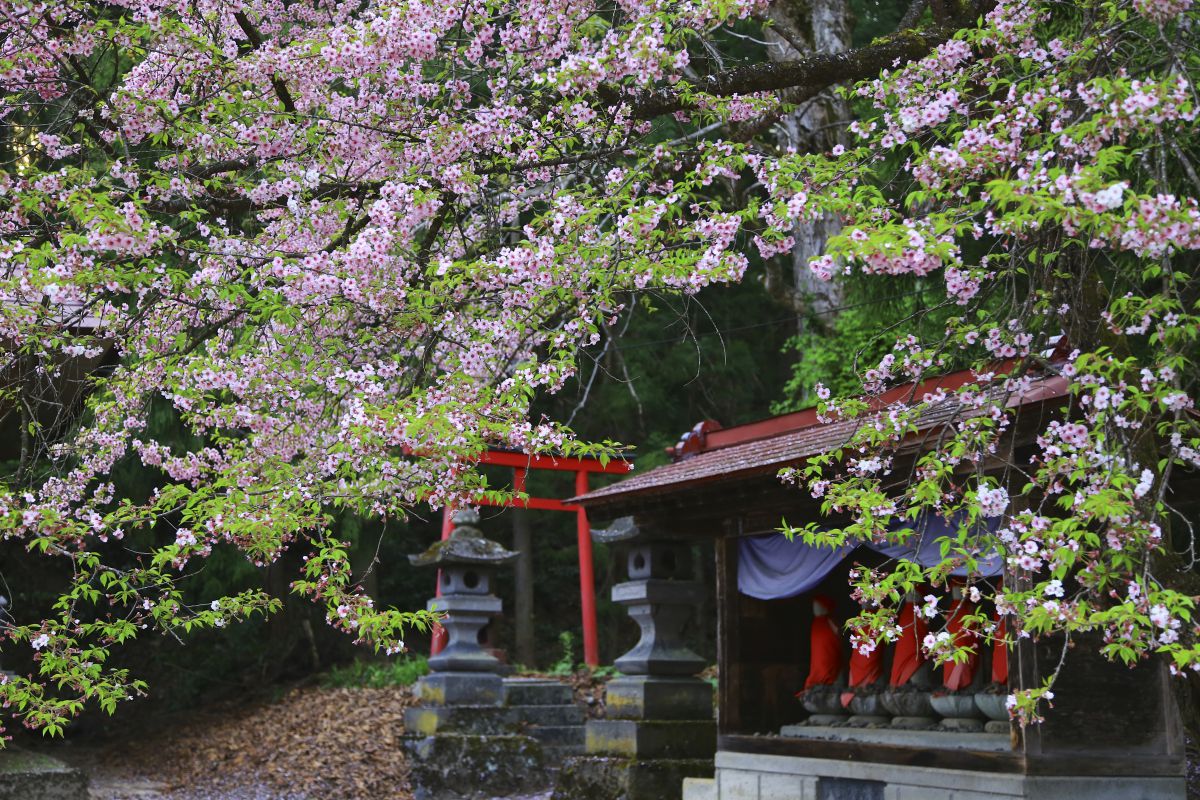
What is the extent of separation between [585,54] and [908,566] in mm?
3241

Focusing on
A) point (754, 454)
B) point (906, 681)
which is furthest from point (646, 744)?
point (754, 454)

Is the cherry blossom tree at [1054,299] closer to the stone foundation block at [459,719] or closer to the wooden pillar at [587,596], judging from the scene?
the stone foundation block at [459,719]

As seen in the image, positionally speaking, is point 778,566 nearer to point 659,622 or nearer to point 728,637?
point 728,637

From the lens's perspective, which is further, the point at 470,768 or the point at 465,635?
the point at 465,635

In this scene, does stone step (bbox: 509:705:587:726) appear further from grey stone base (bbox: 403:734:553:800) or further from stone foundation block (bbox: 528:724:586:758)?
grey stone base (bbox: 403:734:553:800)

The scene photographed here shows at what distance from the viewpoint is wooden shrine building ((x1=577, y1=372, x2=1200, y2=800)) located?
7594 millimetres

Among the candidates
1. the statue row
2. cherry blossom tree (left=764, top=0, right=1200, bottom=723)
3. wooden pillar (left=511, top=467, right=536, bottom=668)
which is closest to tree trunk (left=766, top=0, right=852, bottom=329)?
the statue row

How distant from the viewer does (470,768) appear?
13.0 metres

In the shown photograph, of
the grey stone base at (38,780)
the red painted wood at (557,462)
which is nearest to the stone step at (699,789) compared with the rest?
the red painted wood at (557,462)

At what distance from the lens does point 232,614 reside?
21.6ft

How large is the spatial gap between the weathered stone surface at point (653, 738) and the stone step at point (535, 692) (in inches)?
132

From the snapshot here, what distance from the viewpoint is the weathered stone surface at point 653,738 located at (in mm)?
11046

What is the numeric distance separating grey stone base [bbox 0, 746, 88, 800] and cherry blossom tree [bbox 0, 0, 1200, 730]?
4.33 meters

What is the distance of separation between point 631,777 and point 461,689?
3.20 meters
